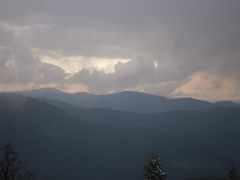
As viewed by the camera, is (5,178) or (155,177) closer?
(5,178)

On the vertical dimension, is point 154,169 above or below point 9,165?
above

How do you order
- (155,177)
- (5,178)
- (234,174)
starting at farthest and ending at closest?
1. (234,174)
2. (155,177)
3. (5,178)

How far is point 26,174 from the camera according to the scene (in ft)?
137

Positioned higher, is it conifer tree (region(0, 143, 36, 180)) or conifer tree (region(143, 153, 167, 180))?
conifer tree (region(143, 153, 167, 180))

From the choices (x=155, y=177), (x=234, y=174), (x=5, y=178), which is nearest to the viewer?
(x=5, y=178)

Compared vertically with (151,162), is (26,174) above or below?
below

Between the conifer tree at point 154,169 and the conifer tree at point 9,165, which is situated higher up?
the conifer tree at point 154,169

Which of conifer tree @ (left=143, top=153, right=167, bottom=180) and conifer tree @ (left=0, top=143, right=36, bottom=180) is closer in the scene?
conifer tree @ (left=0, top=143, right=36, bottom=180)

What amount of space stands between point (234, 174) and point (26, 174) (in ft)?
228

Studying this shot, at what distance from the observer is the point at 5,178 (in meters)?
41.1

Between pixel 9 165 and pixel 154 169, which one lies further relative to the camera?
pixel 154 169

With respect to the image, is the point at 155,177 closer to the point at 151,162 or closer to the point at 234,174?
the point at 151,162

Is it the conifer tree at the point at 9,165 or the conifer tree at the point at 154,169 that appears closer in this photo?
the conifer tree at the point at 9,165

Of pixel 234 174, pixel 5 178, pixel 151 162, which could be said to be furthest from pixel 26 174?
pixel 234 174
